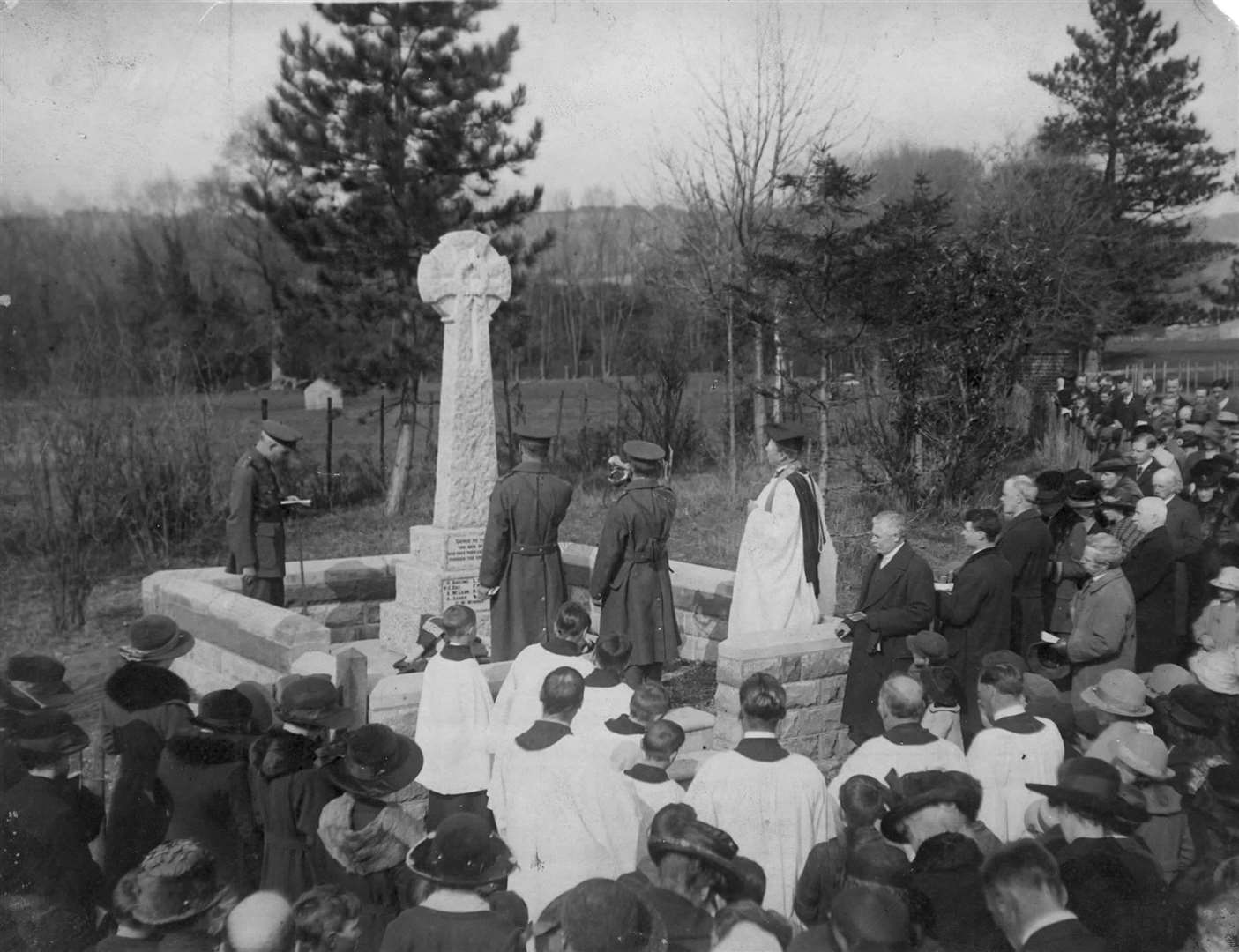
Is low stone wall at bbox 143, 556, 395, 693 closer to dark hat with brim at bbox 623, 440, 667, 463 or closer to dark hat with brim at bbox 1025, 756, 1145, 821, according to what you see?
dark hat with brim at bbox 623, 440, 667, 463

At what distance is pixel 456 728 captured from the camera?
4.82m

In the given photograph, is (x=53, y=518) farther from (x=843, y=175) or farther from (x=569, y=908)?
(x=843, y=175)

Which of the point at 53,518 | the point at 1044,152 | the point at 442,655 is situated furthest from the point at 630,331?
the point at 442,655

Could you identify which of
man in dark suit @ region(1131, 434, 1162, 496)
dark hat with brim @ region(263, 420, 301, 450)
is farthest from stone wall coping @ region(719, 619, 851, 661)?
man in dark suit @ region(1131, 434, 1162, 496)

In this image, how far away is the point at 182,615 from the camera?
7.48m

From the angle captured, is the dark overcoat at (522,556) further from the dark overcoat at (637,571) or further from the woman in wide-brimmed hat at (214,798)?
the woman in wide-brimmed hat at (214,798)

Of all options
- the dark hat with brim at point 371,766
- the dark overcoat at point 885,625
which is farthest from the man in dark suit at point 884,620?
the dark hat with brim at point 371,766

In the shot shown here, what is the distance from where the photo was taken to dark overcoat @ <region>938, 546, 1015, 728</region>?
5484 mm

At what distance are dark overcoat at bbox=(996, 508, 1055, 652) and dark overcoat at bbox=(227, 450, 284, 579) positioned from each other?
16.4 feet

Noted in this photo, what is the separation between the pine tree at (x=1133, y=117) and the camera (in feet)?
50.1

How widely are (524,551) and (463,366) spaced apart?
190cm

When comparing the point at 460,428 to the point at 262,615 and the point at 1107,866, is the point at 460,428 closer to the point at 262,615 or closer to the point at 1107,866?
the point at 262,615

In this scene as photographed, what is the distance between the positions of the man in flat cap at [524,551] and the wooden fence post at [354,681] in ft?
5.62

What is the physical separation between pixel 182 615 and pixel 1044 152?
64.2ft
